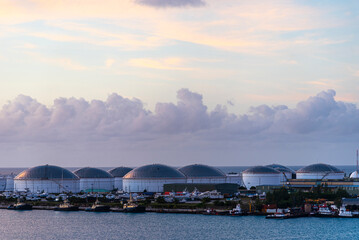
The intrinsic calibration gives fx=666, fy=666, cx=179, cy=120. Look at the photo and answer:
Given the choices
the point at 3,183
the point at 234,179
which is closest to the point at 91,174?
the point at 3,183

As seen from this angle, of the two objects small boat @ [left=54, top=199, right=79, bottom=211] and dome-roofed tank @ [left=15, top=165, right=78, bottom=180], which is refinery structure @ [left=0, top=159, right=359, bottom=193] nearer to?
dome-roofed tank @ [left=15, top=165, right=78, bottom=180]

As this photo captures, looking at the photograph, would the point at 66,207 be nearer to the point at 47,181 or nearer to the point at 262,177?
the point at 47,181

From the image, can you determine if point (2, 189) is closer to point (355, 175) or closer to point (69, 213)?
point (69, 213)

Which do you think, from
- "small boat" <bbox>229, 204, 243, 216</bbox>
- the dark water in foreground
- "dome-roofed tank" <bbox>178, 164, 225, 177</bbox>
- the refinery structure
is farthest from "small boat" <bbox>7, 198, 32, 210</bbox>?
"dome-roofed tank" <bbox>178, 164, 225, 177</bbox>

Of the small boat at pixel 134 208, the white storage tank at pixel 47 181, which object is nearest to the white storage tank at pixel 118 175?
the white storage tank at pixel 47 181

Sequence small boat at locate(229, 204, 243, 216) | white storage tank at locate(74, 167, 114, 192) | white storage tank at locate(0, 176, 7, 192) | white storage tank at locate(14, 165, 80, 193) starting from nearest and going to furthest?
Answer: small boat at locate(229, 204, 243, 216) < white storage tank at locate(14, 165, 80, 193) < white storage tank at locate(74, 167, 114, 192) < white storage tank at locate(0, 176, 7, 192)

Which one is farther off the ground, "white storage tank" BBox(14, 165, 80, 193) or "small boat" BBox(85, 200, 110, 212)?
"white storage tank" BBox(14, 165, 80, 193)
